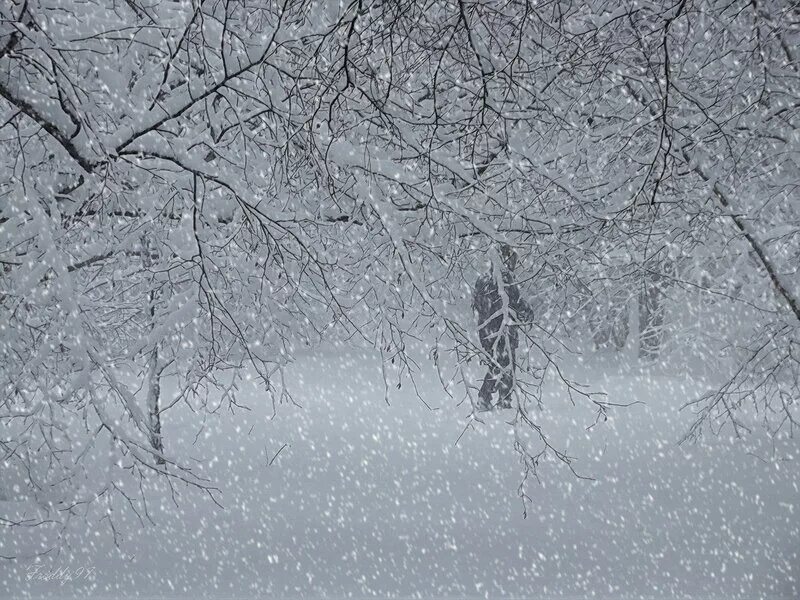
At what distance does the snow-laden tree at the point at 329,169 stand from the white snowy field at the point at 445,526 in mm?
656

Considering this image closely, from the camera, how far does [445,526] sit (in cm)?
608

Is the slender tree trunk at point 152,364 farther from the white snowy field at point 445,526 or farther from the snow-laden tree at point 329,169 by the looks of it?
the white snowy field at point 445,526

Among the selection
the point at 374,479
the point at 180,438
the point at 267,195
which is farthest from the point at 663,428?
the point at 267,195

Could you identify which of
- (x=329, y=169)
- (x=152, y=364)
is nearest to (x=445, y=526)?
(x=152, y=364)

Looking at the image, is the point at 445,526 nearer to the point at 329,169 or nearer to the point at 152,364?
the point at 152,364

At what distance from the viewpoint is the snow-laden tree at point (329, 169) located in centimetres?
370

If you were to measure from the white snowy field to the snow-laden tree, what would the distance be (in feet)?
2.15

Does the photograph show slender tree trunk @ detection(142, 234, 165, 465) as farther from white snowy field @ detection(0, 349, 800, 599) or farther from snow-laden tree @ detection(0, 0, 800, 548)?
white snowy field @ detection(0, 349, 800, 599)

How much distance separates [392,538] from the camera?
19.3ft

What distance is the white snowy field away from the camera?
516 cm

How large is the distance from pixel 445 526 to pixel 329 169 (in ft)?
11.9

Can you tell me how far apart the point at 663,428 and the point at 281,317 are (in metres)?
6.48

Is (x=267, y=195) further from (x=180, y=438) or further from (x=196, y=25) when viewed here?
(x=180, y=438)

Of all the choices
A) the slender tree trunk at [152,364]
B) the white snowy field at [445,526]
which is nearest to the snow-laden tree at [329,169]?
the slender tree trunk at [152,364]
